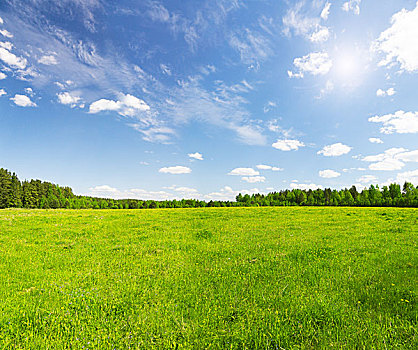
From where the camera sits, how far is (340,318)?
200 inches

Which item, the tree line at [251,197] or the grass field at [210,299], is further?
the tree line at [251,197]

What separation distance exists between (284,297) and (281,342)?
1769mm

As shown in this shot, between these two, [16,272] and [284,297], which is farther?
[16,272]

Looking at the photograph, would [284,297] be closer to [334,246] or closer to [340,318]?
[340,318]

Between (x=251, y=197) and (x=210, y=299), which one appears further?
(x=251, y=197)

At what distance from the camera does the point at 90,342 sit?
174 inches

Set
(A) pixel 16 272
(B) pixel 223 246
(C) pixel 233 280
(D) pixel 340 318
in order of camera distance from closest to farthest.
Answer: (D) pixel 340 318 < (C) pixel 233 280 < (A) pixel 16 272 < (B) pixel 223 246

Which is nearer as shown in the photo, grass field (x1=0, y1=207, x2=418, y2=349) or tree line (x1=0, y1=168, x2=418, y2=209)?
grass field (x1=0, y1=207, x2=418, y2=349)

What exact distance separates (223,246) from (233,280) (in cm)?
496

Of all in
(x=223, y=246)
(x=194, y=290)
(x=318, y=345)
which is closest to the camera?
(x=318, y=345)

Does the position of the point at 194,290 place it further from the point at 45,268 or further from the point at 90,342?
the point at 45,268

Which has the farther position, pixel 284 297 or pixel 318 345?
pixel 284 297

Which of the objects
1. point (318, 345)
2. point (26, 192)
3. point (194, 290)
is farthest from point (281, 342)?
point (26, 192)

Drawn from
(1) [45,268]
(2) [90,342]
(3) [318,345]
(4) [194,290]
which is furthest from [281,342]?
(1) [45,268]
